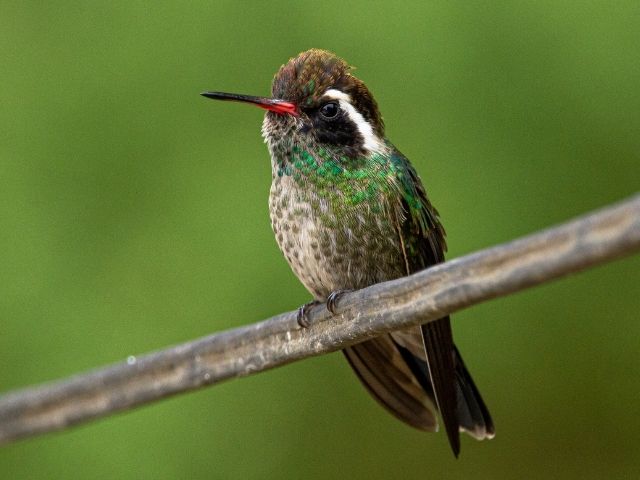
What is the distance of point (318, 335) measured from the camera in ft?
5.22

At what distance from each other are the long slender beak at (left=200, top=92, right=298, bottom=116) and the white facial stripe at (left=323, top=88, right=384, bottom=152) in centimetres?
9

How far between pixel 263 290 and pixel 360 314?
5.13 feet

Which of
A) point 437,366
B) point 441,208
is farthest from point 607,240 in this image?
point 441,208

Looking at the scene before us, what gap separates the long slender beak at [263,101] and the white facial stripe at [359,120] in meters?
0.09

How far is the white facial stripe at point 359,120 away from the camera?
242 cm

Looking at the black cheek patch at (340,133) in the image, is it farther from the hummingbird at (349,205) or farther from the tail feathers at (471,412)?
the tail feathers at (471,412)

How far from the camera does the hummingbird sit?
7.92 feet

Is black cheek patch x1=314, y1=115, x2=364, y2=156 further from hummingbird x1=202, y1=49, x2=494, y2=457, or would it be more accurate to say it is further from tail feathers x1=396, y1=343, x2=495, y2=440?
tail feathers x1=396, y1=343, x2=495, y2=440

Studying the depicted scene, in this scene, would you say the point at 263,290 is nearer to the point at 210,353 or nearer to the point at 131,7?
the point at 131,7

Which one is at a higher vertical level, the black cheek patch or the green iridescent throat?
the black cheek patch

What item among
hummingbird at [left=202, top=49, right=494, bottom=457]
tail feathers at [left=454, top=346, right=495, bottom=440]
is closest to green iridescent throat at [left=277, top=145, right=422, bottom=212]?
hummingbird at [left=202, top=49, right=494, bottom=457]

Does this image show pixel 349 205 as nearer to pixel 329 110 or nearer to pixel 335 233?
pixel 335 233

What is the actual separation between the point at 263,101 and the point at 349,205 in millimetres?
344

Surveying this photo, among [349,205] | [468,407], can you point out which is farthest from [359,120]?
[468,407]
